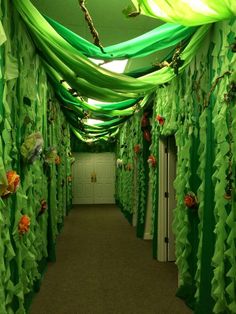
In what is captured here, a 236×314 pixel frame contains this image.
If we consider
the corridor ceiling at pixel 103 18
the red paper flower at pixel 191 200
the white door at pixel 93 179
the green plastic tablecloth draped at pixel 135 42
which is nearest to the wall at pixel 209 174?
the red paper flower at pixel 191 200

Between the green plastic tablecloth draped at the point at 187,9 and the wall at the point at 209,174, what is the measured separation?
1.22ft

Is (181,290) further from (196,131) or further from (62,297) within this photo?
Result: (196,131)

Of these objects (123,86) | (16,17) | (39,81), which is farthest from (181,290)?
(16,17)

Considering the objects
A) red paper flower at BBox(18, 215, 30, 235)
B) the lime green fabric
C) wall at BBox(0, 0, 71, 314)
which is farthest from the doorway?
red paper flower at BBox(18, 215, 30, 235)

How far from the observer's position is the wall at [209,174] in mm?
2279

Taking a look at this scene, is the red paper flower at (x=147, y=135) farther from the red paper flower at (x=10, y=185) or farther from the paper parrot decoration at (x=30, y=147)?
the red paper flower at (x=10, y=185)

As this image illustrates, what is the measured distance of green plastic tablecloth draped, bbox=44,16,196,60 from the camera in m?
2.42

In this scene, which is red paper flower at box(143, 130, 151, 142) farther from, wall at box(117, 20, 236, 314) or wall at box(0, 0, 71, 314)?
wall at box(0, 0, 71, 314)

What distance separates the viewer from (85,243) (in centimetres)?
567

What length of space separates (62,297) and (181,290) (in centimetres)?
126

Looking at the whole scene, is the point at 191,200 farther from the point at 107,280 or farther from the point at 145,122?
the point at 145,122

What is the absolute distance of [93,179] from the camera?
1181 centimetres

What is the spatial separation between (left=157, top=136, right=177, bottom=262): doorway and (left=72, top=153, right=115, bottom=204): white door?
7.39 m

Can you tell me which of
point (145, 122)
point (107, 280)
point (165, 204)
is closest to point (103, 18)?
point (145, 122)
